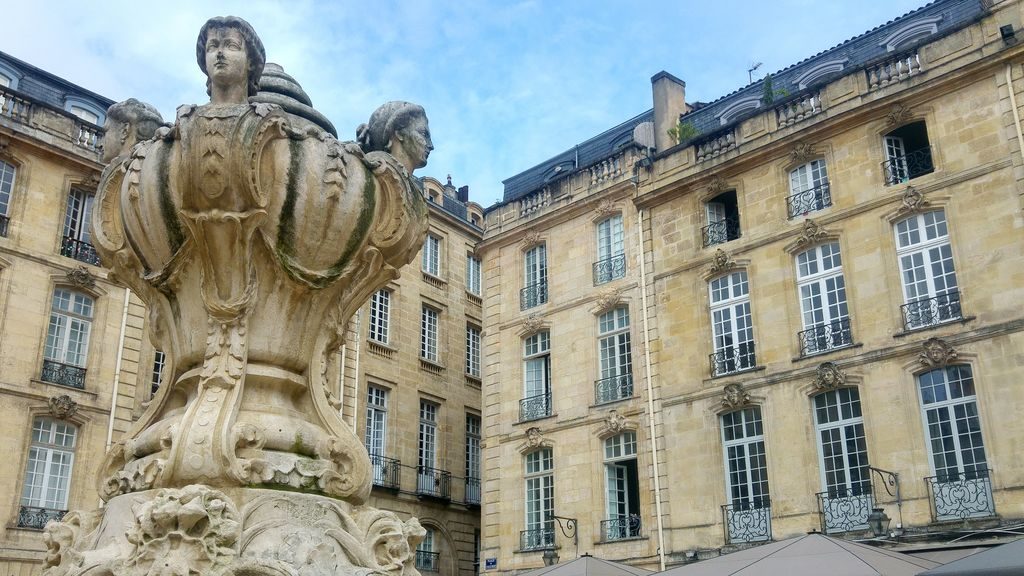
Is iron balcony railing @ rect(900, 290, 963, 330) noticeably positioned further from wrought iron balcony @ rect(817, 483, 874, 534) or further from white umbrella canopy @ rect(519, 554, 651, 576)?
white umbrella canopy @ rect(519, 554, 651, 576)

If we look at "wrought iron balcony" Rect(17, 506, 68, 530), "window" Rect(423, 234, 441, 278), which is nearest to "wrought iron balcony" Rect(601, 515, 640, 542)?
"wrought iron balcony" Rect(17, 506, 68, 530)

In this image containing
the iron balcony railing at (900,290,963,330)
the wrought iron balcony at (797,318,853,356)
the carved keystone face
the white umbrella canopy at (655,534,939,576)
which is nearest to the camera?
the carved keystone face

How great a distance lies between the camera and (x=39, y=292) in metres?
21.1

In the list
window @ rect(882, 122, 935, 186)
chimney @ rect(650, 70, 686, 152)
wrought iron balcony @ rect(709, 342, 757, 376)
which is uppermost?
chimney @ rect(650, 70, 686, 152)

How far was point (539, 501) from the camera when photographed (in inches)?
903

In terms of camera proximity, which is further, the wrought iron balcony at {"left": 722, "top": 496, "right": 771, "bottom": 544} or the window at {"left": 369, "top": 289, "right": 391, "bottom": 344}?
the window at {"left": 369, "top": 289, "right": 391, "bottom": 344}

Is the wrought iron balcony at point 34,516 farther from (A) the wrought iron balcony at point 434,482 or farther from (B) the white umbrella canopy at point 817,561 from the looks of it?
(B) the white umbrella canopy at point 817,561

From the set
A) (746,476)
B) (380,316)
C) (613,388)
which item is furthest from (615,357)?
(380,316)

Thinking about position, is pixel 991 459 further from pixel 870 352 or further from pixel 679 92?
pixel 679 92

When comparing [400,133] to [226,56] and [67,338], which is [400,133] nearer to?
[226,56]

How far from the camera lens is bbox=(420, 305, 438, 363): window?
30453 mm

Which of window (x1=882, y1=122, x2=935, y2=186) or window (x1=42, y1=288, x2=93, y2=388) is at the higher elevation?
window (x1=882, y1=122, x2=935, y2=186)

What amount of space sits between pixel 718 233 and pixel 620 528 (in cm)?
670

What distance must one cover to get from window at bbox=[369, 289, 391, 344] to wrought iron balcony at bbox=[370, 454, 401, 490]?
3408 mm
